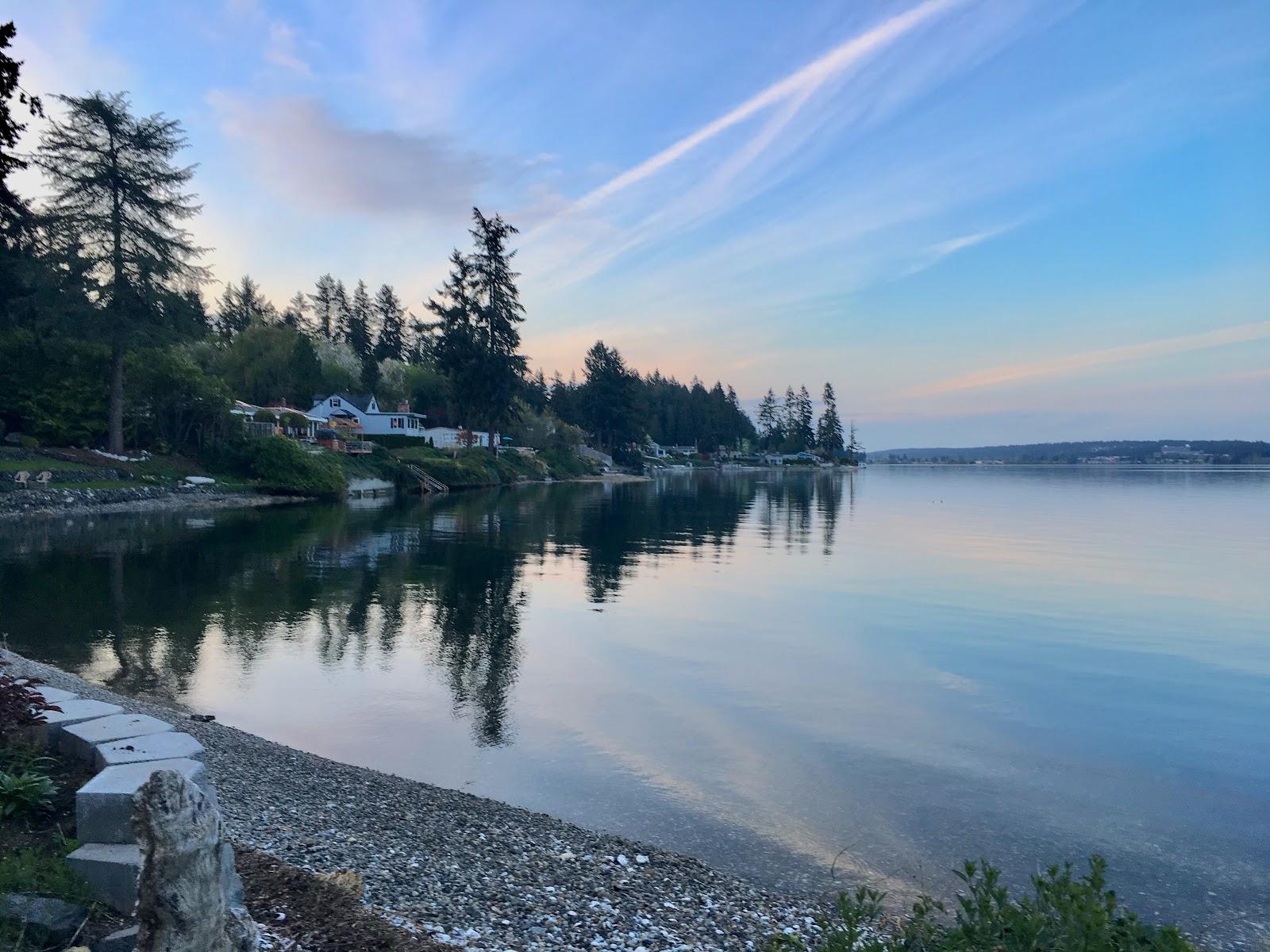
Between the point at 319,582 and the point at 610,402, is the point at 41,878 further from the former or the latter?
the point at 610,402

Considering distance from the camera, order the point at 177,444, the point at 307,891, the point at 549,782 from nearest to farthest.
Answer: the point at 307,891 → the point at 549,782 → the point at 177,444

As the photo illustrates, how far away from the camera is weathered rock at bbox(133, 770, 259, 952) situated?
12.1ft

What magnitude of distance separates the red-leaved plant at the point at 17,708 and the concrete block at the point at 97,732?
276 millimetres

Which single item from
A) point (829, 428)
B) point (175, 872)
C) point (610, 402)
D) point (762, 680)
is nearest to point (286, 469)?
point (762, 680)

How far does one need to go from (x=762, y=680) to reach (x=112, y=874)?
1155cm

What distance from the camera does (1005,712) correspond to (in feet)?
43.6

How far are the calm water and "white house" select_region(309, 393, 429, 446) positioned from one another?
170ft

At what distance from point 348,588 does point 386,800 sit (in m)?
14.9

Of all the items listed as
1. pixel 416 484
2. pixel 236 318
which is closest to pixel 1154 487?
pixel 416 484

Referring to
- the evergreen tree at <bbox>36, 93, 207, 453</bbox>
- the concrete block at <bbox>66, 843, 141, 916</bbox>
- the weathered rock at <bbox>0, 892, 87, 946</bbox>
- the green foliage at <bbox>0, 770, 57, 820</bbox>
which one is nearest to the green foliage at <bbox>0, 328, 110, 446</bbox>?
the evergreen tree at <bbox>36, 93, 207, 453</bbox>

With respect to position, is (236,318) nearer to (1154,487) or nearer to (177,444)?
(177,444)

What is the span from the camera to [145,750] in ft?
20.5

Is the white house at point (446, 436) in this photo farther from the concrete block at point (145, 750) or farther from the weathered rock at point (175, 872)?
the weathered rock at point (175, 872)

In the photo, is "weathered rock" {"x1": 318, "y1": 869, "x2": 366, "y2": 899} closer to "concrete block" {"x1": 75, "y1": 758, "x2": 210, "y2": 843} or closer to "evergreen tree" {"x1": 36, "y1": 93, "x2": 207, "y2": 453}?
"concrete block" {"x1": 75, "y1": 758, "x2": 210, "y2": 843}
